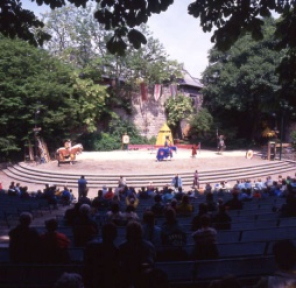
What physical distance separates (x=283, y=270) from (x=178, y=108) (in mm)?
36234

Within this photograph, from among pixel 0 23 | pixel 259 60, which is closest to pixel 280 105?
pixel 0 23

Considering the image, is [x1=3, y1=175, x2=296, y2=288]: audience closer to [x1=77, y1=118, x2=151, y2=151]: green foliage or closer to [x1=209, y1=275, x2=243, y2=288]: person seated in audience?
[x1=209, y1=275, x2=243, y2=288]: person seated in audience

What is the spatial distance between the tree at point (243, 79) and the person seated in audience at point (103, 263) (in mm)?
27648

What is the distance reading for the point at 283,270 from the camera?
2645 mm

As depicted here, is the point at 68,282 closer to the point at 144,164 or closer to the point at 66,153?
the point at 144,164

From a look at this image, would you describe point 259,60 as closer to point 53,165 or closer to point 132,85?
point 132,85

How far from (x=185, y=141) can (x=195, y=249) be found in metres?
35.5

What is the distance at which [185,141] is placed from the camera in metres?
39.5

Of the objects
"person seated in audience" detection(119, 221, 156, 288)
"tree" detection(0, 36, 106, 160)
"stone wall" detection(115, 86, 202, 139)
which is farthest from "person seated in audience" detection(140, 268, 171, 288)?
"stone wall" detection(115, 86, 202, 139)

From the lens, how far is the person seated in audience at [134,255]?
3.28 metres

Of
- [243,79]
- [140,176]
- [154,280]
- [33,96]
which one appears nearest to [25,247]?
[154,280]

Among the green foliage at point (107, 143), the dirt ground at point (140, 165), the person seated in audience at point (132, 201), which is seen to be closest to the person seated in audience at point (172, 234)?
the person seated in audience at point (132, 201)

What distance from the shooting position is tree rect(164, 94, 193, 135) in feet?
126

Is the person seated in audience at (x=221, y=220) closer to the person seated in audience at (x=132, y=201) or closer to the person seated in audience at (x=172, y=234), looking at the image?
the person seated in audience at (x=172, y=234)
